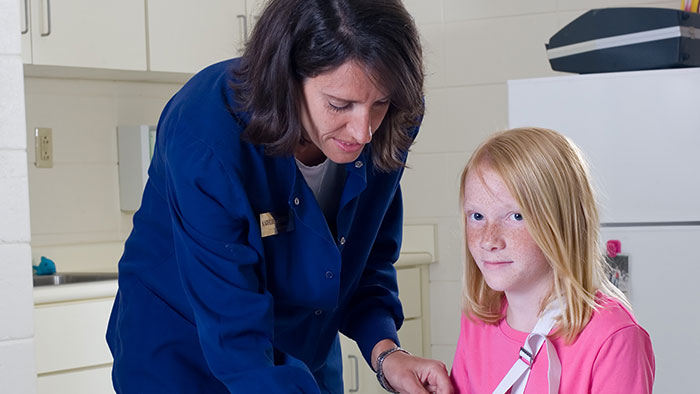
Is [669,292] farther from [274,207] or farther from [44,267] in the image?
[44,267]

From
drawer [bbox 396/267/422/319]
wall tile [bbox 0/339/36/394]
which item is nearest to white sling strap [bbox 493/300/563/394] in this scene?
wall tile [bbox 0/339/36/394]

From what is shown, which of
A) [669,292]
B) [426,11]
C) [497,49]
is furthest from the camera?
[426,11]

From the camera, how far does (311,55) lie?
123 centimetres

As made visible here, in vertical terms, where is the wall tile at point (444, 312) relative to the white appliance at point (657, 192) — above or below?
below

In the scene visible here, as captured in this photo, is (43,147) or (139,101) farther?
(139,101)

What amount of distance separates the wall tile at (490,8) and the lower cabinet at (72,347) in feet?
5.51

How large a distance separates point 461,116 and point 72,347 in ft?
5.43

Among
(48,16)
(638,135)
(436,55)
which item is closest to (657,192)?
(638,135)

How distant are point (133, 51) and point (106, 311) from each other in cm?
86

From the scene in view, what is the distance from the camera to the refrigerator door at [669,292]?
7.74 ft

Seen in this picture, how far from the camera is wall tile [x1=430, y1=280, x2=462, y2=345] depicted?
351 centimetres

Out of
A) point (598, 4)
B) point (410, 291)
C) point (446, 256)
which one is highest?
point (598, 4)

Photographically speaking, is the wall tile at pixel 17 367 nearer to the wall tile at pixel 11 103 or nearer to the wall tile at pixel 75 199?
the wall tile at pixel 11 103

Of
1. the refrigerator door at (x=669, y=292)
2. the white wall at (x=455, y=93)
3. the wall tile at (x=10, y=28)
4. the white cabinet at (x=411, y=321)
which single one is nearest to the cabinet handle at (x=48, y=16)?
the wall tile at (x=10, y=28)
